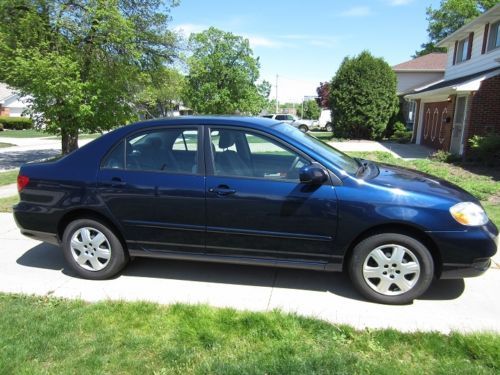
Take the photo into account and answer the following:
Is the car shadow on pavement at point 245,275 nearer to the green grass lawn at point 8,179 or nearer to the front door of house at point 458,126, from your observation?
the green grass lawn at point 8,179

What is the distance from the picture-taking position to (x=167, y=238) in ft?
14.2

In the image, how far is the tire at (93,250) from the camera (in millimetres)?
4465

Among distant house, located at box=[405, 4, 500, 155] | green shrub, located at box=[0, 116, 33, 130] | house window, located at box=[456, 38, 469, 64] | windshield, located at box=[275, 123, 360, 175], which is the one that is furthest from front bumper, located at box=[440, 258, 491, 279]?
green shrub, located at box=[0, 116, 33, 130]

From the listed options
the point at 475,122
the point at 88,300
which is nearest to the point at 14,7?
the point at 88,300

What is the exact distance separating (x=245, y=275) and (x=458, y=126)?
48.2ft

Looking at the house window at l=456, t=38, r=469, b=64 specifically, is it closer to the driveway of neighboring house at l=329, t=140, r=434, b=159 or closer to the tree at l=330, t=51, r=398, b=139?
the driveway of neighboring house at l=329, t=140, r=434, b=159

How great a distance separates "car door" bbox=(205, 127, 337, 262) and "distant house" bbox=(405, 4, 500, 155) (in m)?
12.5

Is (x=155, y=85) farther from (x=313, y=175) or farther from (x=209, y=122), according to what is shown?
(x=313, y=175)

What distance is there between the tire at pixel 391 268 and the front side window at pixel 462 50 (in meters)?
18.9

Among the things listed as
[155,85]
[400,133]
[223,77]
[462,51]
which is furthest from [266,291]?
[223,77]

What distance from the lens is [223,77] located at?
3016 centimetres

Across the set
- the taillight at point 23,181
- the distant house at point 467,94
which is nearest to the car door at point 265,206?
the taillight at point 23,181

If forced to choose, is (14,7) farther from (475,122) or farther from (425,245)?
(475,122)

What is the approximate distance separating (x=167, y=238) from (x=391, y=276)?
217 cm
